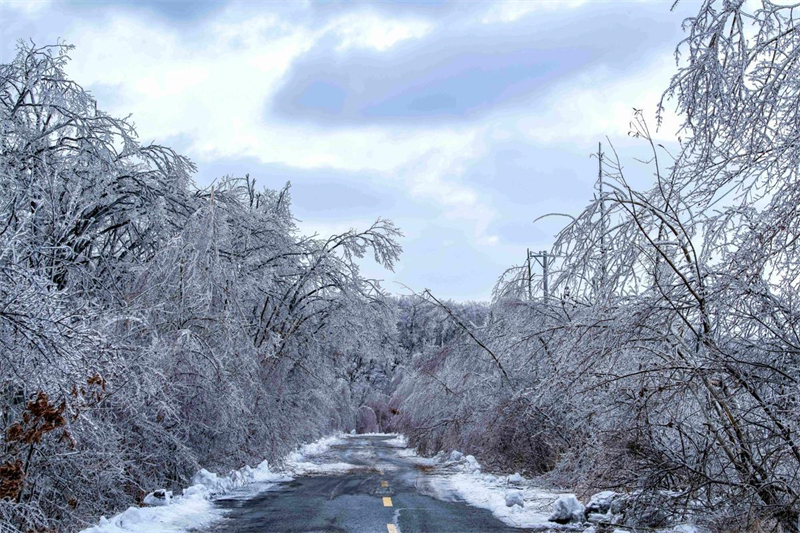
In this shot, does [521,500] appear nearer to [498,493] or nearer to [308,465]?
[498,493]

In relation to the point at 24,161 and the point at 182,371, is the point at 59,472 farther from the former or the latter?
the point at 24,161

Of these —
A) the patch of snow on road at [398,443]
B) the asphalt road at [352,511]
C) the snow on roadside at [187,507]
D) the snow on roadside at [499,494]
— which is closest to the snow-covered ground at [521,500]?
the snow on roadside at [499,494]

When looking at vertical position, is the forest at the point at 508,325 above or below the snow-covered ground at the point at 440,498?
above

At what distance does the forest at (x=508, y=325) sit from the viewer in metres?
5.89

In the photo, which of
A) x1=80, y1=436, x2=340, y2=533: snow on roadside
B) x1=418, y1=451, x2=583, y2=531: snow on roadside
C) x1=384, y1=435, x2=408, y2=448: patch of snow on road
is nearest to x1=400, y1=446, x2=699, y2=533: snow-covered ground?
x1=418, y1=451, x2=583, y2=531: snow on roadside

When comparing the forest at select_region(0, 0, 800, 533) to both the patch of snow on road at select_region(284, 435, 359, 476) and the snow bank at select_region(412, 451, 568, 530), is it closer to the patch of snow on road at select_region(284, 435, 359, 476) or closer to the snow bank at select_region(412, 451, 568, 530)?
the snow bank at select_region(412, 451, 568, 530)

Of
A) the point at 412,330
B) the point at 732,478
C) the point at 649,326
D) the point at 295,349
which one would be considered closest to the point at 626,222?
the point at 649,326

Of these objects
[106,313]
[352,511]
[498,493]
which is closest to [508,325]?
[498,493]

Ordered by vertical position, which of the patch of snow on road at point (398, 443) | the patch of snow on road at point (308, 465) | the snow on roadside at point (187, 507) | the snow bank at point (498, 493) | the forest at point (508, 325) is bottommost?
the patch of snow on road at point (398, 443)

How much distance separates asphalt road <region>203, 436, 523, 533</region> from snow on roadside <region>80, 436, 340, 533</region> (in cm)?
34

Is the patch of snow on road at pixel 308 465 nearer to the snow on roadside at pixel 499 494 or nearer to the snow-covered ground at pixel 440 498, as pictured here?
the snow-covered ground at pixel 440 498

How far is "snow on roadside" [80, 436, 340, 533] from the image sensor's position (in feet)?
27.9

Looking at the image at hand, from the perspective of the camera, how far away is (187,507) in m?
10.6

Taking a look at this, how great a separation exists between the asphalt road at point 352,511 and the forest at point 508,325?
1557 mm
